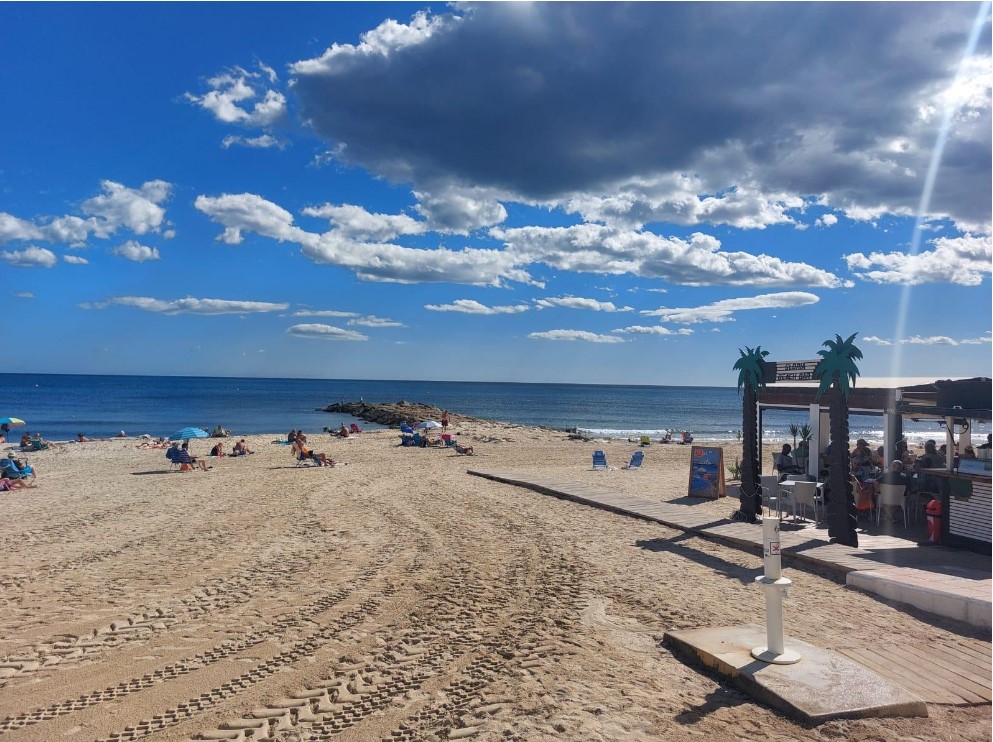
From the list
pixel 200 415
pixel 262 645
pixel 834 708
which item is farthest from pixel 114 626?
pixel 200 415

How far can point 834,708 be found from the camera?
4.20m

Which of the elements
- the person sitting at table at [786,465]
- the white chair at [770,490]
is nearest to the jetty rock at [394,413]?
the person sitting at table at [786,465]

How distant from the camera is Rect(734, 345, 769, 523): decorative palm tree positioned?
1084 centimetres

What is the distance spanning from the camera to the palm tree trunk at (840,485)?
29.6 ft

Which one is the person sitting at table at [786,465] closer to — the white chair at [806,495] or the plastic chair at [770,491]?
the plastic chair at [770,491]

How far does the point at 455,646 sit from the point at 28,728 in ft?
9.90

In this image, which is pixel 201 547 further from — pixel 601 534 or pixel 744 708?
pixel 744 708

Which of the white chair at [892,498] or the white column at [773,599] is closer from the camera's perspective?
the white column at [773,599]

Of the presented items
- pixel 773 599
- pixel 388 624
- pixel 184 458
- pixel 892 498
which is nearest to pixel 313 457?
pixel 184 458

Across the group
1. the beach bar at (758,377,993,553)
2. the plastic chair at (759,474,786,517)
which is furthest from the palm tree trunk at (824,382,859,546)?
the plastic chair at (759,474,786,517)

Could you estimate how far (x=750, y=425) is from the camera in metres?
11.3

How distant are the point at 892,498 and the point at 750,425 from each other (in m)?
2.42

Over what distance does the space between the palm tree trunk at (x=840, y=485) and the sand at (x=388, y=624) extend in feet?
4.88

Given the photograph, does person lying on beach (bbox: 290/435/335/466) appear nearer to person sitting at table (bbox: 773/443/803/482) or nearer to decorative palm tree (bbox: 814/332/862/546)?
person sitting at table (bbox: 773/443/803/482)
